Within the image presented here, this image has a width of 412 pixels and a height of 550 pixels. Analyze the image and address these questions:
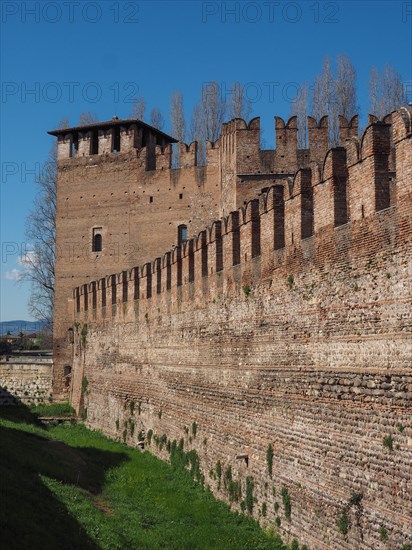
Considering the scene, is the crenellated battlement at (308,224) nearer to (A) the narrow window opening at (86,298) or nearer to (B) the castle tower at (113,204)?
(A) the narrow window opening at (86,298)

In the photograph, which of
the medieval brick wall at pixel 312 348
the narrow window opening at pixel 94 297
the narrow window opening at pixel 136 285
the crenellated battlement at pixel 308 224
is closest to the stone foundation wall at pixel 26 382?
the narrow window opening at pixel 94 297

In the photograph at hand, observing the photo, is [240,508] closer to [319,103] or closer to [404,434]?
[404,434]

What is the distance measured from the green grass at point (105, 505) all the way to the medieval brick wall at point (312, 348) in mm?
504

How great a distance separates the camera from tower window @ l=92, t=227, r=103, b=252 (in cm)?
3041

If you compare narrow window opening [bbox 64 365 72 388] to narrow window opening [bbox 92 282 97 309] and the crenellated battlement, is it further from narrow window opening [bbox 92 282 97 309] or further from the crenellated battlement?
the crenellated battlement

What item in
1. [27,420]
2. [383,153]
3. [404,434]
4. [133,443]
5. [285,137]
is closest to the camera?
[404,434]

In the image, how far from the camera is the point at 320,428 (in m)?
9.33

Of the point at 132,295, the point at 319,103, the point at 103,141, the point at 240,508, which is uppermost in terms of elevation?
the point at 319,103

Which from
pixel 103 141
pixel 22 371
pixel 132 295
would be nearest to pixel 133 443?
pixel 132 295

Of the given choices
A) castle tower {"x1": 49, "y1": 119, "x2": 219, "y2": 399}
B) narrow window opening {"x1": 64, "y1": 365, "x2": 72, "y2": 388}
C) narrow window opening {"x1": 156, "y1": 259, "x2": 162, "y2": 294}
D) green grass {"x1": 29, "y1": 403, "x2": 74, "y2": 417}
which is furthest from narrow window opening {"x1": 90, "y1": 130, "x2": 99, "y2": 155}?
narrow window opening {"x1": 156, "y1": 259, "x2": 162, "y2": 294}

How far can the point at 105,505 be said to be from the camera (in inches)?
512

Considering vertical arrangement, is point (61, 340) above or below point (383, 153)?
below

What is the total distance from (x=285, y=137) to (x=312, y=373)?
14351mm

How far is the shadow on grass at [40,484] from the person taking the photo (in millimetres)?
8594
